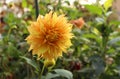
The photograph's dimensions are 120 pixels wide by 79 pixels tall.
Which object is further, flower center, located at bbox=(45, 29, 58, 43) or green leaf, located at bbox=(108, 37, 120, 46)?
green leaf, located at bbox=(108, 37, 120, 46)

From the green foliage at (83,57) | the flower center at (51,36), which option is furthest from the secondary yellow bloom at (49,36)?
the green foliage at (83,57)

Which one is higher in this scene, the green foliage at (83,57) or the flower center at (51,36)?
the flower center at (51,36)

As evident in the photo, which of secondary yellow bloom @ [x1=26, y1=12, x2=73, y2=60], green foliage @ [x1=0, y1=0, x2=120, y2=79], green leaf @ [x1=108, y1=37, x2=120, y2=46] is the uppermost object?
secondary yellow bloom @ [x1=26, y1=12, x2=73, y2=60]

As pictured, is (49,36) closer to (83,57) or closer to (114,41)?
(114,41)

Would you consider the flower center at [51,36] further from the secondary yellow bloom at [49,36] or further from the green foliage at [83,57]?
the green foliage at [83,57]

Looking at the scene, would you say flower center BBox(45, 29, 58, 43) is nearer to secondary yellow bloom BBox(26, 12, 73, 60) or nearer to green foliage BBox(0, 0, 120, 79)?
secondary yellow bloom BBox(26, 12, 73, 60)

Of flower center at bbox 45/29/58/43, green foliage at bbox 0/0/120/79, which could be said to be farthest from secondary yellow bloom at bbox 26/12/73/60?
green foliage at bbox 0/0/120/79

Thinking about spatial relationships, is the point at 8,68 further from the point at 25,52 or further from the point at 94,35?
the point at 94,35

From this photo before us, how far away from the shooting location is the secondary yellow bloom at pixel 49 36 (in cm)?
75

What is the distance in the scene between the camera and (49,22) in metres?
0.75

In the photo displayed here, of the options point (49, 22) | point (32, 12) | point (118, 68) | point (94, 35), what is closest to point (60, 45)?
point (49, 22)

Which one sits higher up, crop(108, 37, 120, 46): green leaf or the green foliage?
crop(108, 37, 120, 46): green leaf

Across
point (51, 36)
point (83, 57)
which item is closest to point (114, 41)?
point (83, 57)

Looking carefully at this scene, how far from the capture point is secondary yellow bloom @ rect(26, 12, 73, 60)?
750 mm
